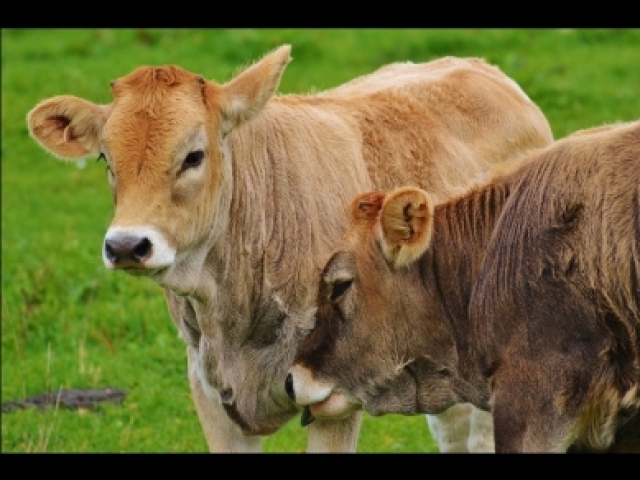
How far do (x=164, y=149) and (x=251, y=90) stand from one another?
1.96ft

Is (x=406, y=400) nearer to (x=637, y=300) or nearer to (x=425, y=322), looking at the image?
(x=425, y=322)

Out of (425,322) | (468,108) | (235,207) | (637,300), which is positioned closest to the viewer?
(637,300)

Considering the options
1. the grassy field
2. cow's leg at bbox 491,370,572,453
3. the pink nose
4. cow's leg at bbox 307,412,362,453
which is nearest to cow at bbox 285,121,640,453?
cow's leg at bbox 491,370,572,453

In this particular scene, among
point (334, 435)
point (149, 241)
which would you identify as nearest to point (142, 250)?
point (149, 241)

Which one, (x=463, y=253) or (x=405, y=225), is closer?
(x=405, y=225)

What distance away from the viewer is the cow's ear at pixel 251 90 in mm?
7340

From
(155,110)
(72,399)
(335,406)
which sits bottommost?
(72,399)

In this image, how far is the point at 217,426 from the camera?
8078 millimetres

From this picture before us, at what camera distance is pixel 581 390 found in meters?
6.03

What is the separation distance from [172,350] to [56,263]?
8.05 feet

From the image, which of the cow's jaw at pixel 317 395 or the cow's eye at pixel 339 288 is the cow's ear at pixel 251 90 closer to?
the cow's eye at pixel 339 288

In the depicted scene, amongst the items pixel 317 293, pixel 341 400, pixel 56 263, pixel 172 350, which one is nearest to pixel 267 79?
pixel 317 293

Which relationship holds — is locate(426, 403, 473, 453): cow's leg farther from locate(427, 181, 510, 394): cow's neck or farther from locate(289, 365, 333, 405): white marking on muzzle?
locate(427, 181, 510, 394): cow's neck

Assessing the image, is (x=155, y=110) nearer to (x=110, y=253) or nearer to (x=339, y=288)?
(x=110, y=253)
